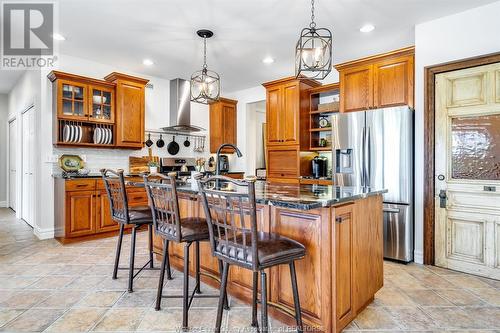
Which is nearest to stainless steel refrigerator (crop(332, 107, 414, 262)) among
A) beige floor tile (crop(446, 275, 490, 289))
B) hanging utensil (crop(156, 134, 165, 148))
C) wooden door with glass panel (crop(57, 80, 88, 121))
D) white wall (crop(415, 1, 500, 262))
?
white wall (crop(415, 1, 500, 262))

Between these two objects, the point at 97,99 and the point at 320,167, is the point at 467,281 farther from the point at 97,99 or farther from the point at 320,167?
the point at 97,99

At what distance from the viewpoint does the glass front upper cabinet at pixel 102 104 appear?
181 inches

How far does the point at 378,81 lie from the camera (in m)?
3.83

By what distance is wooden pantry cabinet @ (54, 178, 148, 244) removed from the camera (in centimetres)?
405

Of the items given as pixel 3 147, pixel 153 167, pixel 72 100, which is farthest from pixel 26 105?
pixel 3 147

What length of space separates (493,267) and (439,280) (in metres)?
0.57

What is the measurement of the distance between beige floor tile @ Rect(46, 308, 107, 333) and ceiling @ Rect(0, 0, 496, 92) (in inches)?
114

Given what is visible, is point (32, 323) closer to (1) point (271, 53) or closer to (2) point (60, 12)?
(2) point (60, 12)

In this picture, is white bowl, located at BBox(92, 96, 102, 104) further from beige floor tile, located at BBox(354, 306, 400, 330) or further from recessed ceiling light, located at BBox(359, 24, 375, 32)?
beige floor tile, located at BBox(354, 306, 400, 330)

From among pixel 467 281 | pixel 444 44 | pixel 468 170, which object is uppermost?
pixel 444 44

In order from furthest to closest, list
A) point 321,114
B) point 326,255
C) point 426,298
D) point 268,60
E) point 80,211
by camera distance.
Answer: point 321,114 < point 268,60 < point 80,211 < point 426,298 < point 326,255

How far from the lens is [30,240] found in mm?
4285

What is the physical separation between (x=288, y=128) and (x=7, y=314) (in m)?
4.15

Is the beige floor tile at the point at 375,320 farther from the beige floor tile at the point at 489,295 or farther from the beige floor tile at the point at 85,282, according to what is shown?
the beige floor tile at the point at 85,282
